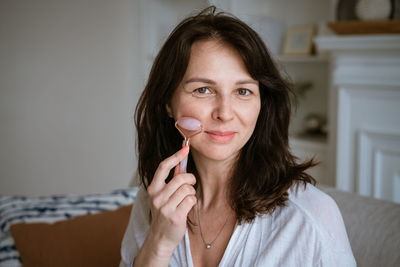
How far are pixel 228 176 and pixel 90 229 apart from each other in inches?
22.8

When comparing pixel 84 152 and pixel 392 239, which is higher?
pixel 392 239

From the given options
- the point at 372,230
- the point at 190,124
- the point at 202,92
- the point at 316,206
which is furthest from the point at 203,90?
the point at 372,230

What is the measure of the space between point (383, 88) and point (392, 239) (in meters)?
1.42

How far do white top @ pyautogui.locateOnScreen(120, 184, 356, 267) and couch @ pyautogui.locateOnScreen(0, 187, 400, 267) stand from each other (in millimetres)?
131

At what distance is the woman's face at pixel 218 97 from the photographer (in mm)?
1114

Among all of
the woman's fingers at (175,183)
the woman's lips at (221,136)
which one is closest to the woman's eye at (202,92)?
the woman's lips at (221,136)

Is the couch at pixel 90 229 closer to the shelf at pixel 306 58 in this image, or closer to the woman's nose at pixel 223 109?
the woman's nose at pixel 223 109

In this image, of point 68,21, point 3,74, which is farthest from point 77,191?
point 68,21

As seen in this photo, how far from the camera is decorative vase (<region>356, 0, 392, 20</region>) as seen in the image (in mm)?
2156

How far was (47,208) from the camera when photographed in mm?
1663

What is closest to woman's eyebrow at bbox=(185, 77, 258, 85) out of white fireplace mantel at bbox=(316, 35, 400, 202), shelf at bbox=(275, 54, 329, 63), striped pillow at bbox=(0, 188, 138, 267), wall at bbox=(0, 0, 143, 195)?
striped pillow at bbox=(0, 188, 138, 267)

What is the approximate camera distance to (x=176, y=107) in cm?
121

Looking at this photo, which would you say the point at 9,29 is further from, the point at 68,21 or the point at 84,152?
the point at 84,152

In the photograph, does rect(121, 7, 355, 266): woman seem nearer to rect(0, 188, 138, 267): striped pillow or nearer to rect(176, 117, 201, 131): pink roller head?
rect(176, 117, 201, 131): pink roller head
